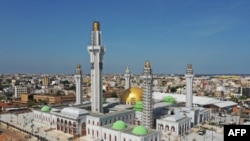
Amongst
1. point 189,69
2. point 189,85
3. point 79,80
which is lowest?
point 189,85

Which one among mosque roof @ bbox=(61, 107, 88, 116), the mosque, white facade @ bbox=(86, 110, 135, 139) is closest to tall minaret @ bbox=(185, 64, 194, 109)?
the mosque

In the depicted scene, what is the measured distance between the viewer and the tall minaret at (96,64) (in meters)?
51.8

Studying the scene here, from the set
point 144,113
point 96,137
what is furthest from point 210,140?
point 96,137

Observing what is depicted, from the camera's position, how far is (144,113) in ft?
155

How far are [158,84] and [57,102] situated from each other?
82.8m

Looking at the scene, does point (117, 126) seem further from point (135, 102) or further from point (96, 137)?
point (135, 102)

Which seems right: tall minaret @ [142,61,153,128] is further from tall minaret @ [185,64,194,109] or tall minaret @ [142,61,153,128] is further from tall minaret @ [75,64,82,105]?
tall minaret @ [75,64,82,105]

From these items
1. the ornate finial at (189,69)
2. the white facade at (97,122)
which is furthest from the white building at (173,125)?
the ornate finial at (189,69)

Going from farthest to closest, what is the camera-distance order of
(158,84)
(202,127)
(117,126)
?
(158,84)
(202,127)
(117,126)

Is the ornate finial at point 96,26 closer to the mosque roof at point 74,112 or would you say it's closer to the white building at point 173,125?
the mosque roof at point 74,112

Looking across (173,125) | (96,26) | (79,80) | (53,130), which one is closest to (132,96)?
(79,80)

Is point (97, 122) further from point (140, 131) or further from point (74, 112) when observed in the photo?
point (140, 131)

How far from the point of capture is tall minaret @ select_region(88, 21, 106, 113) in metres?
51.8

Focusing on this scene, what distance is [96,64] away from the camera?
52.1 meters
